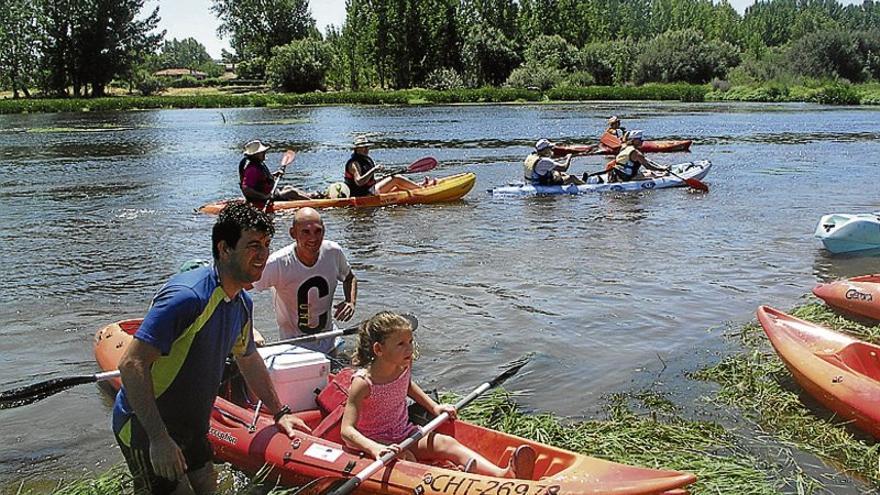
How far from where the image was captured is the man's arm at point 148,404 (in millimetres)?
3348

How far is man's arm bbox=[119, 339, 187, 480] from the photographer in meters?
3.35

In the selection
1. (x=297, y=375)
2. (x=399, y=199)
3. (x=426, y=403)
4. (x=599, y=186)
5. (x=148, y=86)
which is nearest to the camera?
(x=426, y=403)

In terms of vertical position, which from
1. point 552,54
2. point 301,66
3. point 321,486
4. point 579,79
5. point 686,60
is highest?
point 552,54

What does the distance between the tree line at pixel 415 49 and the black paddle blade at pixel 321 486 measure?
2235 inches

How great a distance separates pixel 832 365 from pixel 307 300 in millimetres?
3454

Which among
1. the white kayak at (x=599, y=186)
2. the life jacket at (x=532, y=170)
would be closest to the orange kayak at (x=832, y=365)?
the white kayak at (x=599, y=186)

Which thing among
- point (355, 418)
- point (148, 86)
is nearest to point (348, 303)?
point (355, 418)

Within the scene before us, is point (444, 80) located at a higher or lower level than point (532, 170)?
higher

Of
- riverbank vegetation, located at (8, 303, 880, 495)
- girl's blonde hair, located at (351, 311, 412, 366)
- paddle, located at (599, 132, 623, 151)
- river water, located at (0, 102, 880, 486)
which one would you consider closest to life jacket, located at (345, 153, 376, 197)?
river water, located at (0, 102, 880, 486)

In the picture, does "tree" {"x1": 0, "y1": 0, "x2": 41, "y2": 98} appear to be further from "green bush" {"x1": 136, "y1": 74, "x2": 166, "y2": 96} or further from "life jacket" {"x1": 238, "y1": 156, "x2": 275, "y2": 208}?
"life jacket" {"x1": 238, "y1": 156, "x2": 275, "y2": 208}

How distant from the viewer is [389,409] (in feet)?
14.3

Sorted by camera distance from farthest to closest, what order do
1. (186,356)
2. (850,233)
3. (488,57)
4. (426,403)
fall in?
(488,57) < (850,233) < (426,403) < (186,356)

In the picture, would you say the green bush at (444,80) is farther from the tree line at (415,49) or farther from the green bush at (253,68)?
the green bush at (253,68)

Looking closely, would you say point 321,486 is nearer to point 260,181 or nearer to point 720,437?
point 720,437
